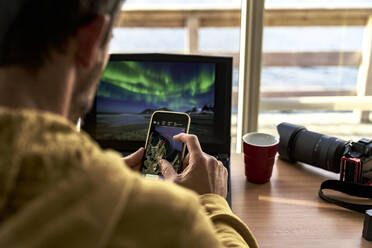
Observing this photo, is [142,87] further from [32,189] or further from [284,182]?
[32,189]

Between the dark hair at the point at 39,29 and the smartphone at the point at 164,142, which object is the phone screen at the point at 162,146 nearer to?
the smartphone at the point at 164,142

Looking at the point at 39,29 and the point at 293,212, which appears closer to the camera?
the point at 39,29

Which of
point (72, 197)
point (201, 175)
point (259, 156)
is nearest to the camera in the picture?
point (72, 197)

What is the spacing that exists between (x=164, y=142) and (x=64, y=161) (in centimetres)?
61

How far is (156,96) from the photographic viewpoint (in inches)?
43.2

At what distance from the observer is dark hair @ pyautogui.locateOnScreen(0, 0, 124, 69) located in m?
0.40

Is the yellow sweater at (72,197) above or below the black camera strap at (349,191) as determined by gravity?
above

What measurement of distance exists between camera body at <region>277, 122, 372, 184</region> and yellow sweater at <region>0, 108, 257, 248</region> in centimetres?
70

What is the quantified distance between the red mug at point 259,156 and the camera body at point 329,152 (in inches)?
3.3

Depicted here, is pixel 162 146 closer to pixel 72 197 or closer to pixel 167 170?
pixel 167 170

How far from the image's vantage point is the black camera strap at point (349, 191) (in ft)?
3.08

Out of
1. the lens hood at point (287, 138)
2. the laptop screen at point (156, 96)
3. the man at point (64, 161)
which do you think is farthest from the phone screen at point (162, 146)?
the man at point (64, 161)

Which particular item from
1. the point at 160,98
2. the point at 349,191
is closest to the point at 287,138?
the point at 349,191

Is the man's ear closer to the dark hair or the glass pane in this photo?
the dark hair
